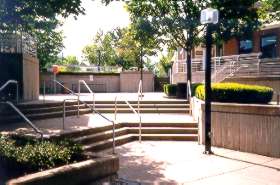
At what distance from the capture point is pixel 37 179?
589 cm

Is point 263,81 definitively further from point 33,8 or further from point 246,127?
point 33,8

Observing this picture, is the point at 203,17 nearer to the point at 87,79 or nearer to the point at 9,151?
the point at 9,151

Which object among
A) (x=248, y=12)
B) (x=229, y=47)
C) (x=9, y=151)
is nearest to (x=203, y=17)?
(x=9, y=151)

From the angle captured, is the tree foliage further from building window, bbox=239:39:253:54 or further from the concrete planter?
the concrete planter

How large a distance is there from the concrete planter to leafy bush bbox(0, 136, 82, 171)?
35 centimetres

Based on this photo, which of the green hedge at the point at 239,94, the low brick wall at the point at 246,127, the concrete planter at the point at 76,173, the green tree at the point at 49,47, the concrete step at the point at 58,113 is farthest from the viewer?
the green tree at the point at 49,47

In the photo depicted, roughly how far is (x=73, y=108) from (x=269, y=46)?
1535cm

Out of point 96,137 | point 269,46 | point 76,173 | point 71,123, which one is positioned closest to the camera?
point 76,173

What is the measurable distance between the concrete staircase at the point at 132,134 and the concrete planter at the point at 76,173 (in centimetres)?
281

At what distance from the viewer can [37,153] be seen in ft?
22.5

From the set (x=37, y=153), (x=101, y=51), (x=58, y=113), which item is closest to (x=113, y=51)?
(x=101, y=51)

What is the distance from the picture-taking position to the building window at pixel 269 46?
24516 millimetres

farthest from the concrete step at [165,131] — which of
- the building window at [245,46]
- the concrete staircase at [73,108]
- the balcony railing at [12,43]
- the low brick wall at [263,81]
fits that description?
the building window at [245,46]

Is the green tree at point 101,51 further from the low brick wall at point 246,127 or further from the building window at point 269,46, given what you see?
the low brick wall at point 246,127
